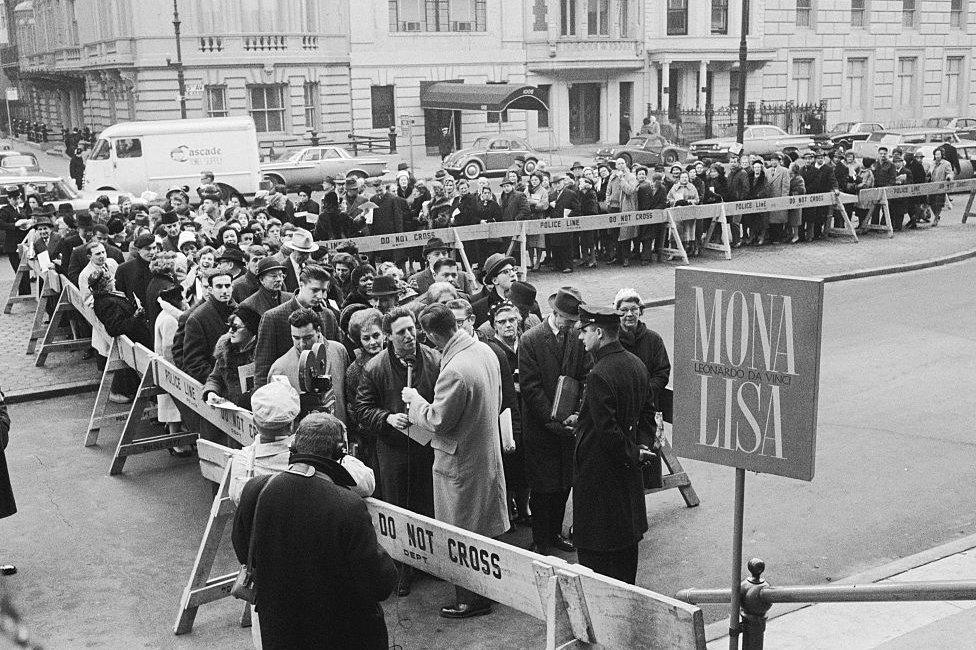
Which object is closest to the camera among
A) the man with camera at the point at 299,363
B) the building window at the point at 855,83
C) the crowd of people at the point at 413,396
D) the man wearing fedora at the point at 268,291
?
the crowd of people at the point at 413,396

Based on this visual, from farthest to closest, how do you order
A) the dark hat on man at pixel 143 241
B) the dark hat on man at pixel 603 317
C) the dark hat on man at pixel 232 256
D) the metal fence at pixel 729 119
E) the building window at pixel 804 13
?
the building window at pixel 804 13, the metal fence at pixel 729 119, the dark hat on man at pixel 143 241, the dark hat on man at pixel 232 256, the dark hat on man at pixel 603 317

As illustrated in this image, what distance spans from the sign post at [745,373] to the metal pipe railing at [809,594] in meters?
0.06

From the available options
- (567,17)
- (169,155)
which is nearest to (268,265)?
(169,155)

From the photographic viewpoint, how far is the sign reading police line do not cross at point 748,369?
4184 millimetres

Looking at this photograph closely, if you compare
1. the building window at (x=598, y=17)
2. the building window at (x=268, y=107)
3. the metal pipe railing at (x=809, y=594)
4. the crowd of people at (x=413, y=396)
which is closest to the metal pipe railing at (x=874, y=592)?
the metal pipe railing at (x=809, y=594)

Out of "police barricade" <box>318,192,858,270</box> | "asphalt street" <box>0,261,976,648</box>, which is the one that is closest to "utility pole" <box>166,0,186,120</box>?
"police barricade" <box>318,192,858,270</box>

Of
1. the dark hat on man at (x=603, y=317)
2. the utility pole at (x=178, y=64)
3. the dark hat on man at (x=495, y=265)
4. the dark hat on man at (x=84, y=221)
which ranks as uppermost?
the utility pole at (x=178, y=64)

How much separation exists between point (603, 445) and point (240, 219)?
9642 millimetres

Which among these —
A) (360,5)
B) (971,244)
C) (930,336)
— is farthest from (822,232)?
(360,5)

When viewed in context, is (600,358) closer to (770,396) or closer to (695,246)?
(770,396)

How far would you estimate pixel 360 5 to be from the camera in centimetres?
4416

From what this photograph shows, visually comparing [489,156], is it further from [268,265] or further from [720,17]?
[268,265]

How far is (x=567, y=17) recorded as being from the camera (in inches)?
1951

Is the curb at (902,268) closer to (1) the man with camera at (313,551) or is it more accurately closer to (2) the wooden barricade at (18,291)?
A: (2) the wooden barricade at (18,291)
